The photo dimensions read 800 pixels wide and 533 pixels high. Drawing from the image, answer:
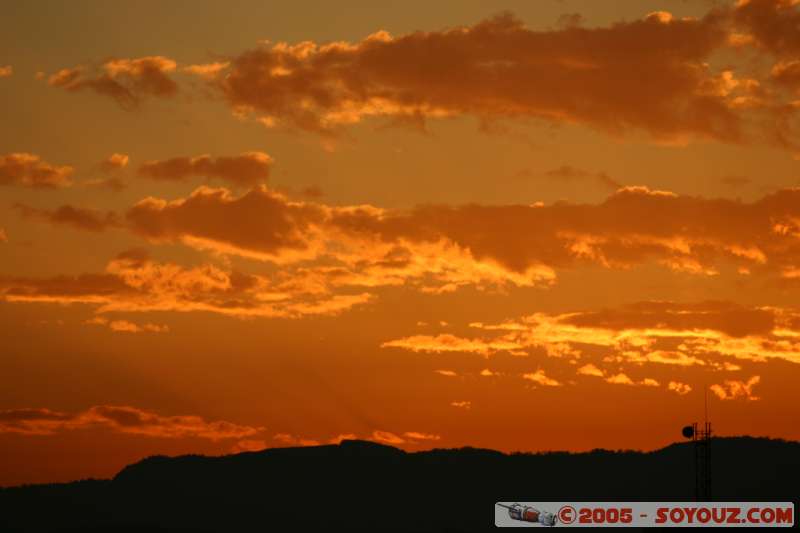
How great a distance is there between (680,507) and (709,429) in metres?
9.97

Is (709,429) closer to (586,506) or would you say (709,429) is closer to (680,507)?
(680,507)

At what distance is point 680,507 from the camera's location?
127 metres

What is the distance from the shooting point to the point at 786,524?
5217 inches

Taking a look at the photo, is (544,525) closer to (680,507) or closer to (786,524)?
(680,507)

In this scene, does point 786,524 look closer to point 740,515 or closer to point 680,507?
point 740,515

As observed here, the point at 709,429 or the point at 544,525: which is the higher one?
the point at 709,429

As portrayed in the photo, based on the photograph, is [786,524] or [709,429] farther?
[786,524]

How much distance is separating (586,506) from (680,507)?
443 inches

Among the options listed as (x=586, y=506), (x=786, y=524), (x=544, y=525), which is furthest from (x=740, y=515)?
(x=544, y=525)

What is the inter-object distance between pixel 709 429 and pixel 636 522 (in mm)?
10459

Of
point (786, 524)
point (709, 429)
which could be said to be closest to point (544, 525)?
point (709, 429)

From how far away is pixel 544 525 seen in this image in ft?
401

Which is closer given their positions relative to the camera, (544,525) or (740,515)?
(544,525)

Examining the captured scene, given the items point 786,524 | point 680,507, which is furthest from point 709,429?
point 786,524
